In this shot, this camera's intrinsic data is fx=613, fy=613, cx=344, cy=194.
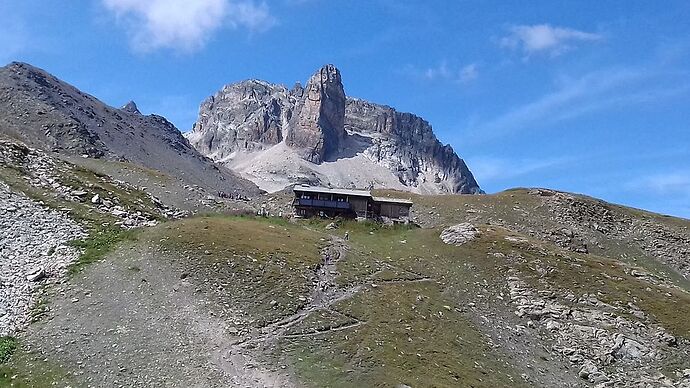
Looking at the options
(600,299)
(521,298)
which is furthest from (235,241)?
(600,299)

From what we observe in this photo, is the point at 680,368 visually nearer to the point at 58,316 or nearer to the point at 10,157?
the point at 58,316

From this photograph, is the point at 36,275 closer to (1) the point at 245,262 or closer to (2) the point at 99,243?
(2) the point at 99,243

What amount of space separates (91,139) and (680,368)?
440 ft

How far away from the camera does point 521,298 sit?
5322 centimetres

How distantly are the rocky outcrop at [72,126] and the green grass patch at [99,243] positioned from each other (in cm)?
7799

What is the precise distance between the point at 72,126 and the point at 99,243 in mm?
107559

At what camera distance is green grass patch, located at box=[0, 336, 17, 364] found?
105 ft

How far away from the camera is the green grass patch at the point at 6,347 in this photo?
3199 cm

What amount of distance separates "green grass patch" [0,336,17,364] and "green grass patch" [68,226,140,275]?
9442mm

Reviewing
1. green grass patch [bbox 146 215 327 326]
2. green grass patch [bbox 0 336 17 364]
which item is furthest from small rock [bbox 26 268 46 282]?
green grass patch [bbox 146 215 327 326]

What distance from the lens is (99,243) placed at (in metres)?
48.7

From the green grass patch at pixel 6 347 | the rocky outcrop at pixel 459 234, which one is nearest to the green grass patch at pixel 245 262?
the green grass patch at pixel 6 347

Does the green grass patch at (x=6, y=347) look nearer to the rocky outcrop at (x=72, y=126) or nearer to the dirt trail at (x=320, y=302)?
the dirt trail at (x=320, y=302)

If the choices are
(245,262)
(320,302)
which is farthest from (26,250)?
A: (320,302)
